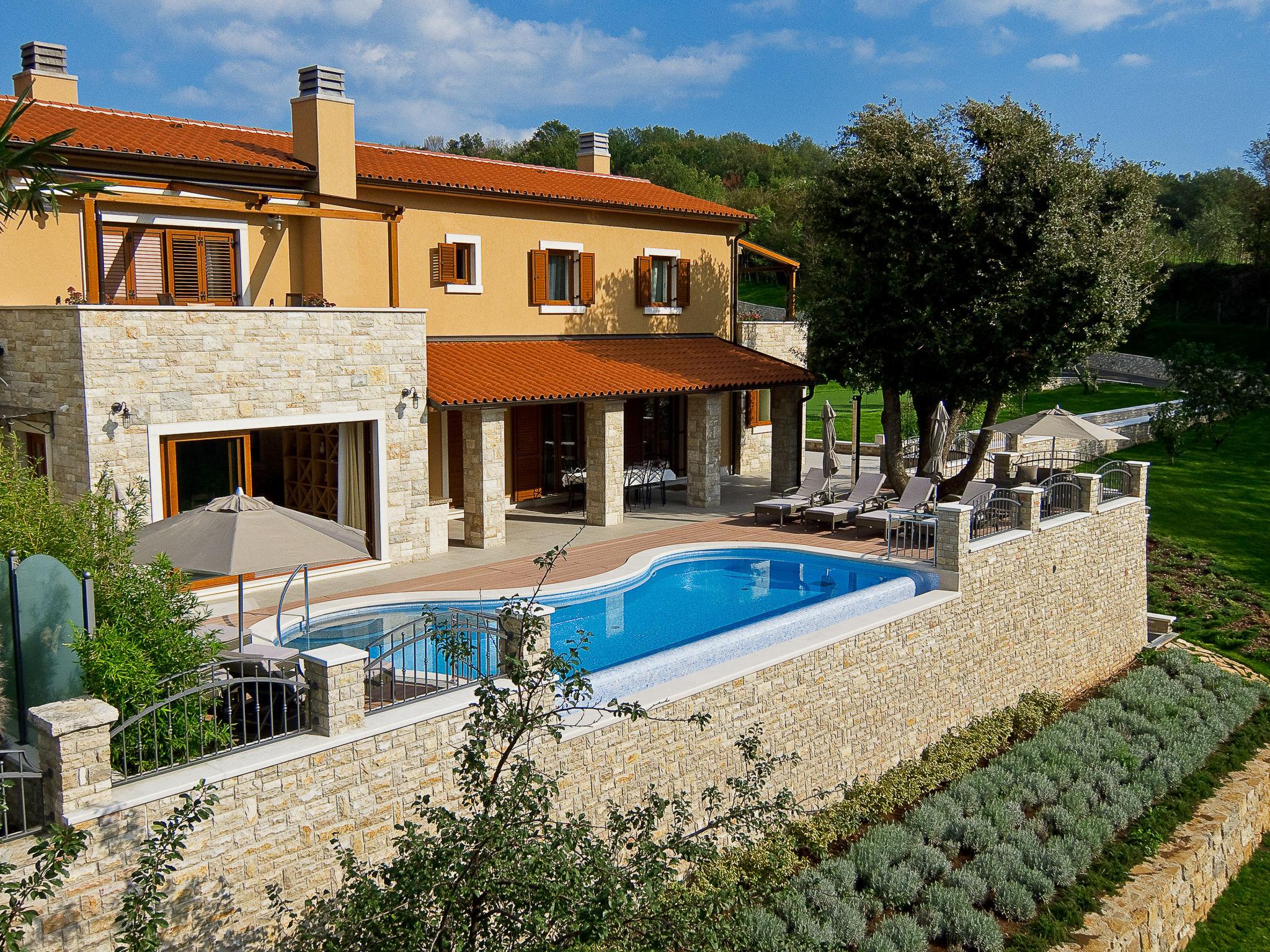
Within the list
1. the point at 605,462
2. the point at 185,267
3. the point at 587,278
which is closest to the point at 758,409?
the point at 587,278

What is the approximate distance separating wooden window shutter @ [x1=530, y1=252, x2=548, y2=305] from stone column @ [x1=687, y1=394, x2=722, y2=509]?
3865mm

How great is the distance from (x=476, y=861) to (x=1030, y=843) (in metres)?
9.43

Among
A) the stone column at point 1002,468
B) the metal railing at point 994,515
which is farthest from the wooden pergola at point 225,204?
the stone column at point 1002,468

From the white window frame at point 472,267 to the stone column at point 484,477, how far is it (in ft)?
11.6

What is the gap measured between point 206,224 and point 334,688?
10984mm

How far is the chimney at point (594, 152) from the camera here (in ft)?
95.2

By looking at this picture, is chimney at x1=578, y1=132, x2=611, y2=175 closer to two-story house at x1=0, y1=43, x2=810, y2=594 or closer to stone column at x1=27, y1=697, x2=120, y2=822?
two-story house at x1=0, y1=43, x2=810, y2=594

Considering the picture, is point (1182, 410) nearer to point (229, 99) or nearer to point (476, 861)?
point (476, 861)

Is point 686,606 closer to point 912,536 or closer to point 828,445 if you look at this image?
point 912,536

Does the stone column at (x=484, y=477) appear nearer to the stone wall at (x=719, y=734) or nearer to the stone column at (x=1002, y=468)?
the stone wall at (x=719, y=734)

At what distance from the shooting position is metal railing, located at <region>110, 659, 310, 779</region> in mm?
8625

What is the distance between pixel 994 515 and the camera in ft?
62.4

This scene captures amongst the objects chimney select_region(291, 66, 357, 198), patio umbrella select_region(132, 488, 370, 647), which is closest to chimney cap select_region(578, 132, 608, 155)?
chimney select_region(291, 66, 357, 198)

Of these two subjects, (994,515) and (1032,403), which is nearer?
(994,515)
